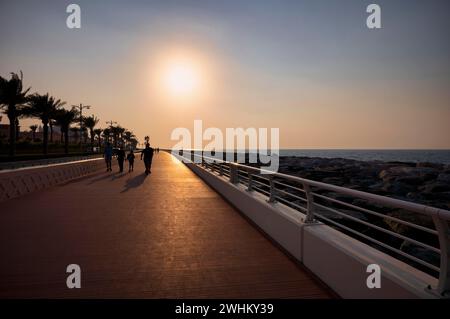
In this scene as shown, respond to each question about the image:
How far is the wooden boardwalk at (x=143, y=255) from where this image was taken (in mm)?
4302

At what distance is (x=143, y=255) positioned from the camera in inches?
222

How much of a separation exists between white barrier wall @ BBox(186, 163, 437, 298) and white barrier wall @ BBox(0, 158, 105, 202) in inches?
346

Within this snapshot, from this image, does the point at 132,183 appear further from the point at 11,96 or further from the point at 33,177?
the point at 11,96

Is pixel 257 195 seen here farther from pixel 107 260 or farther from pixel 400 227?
pixel 400 227

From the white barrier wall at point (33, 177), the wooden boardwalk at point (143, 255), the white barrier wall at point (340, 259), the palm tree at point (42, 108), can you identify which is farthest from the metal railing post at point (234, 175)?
the palm tree at point (42, 108)

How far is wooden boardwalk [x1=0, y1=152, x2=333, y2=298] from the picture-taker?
430 centimetres

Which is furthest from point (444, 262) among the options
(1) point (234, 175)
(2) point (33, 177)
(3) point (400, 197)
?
(3) point (400, 197)

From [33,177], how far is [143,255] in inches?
396

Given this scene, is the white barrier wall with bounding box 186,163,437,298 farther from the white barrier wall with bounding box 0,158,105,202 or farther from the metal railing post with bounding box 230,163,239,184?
the white barrier wall with bounding box 0,158,105,202

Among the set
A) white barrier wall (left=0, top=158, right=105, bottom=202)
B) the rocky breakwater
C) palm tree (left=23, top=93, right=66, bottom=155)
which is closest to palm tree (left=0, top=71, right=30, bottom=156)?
palm tree (left=23, top=93, right=66, bottom=155)

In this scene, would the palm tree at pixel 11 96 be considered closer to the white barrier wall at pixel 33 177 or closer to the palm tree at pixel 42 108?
the palm tree at pixel 42 108
